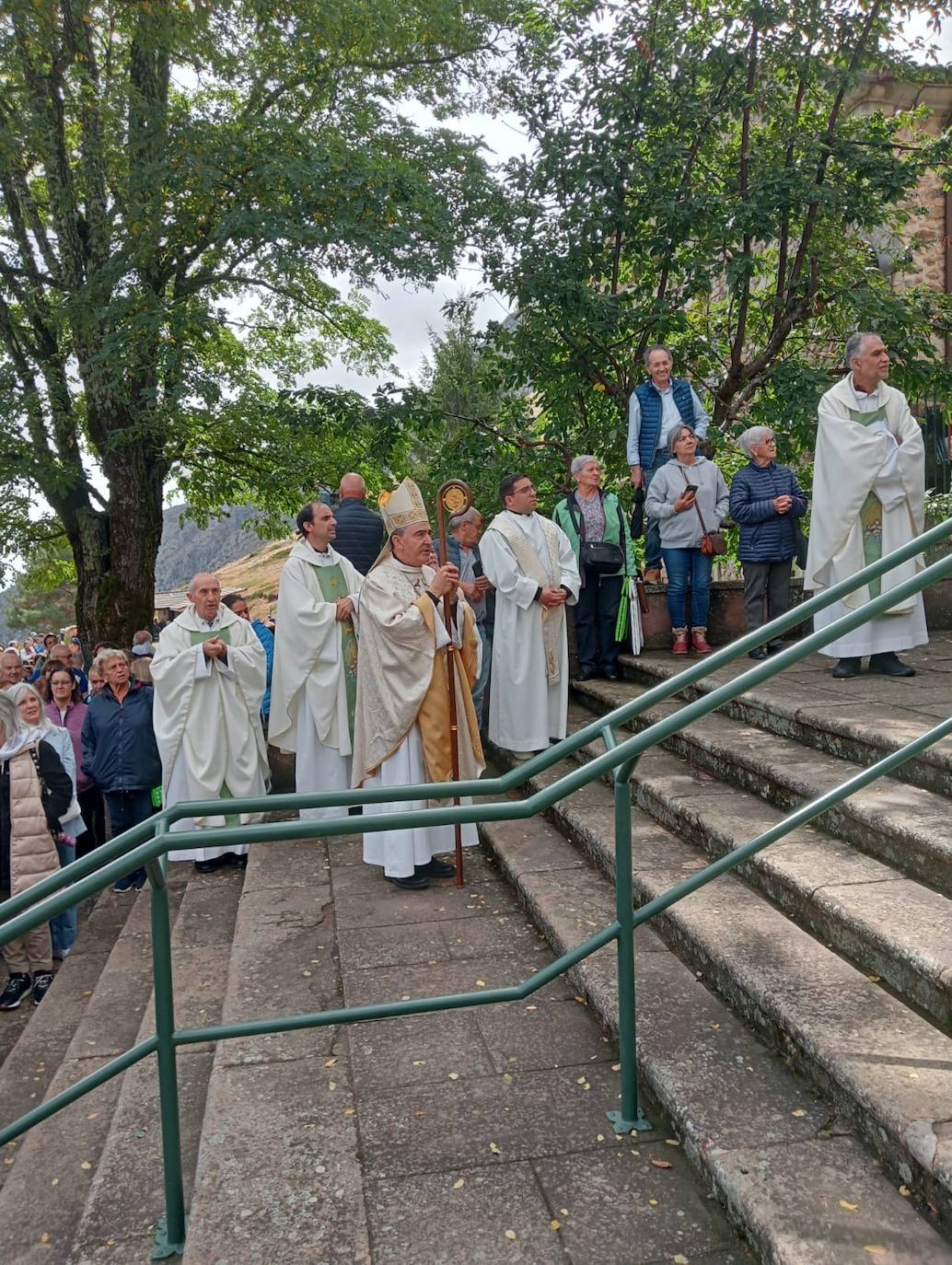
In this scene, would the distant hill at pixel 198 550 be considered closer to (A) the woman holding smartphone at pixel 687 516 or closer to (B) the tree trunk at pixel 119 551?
(B) the tree trunk at pixel 119 551

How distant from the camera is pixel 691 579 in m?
7.39

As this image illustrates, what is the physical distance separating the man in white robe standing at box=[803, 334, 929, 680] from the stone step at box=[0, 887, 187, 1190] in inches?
175

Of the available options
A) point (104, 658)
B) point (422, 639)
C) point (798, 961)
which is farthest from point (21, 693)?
point (798, 961)

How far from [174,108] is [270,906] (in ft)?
28.5

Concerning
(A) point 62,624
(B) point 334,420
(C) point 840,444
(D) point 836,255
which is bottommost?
(A) point 62,624

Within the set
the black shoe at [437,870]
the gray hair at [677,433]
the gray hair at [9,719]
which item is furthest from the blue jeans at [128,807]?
the gray hair at [677,433]

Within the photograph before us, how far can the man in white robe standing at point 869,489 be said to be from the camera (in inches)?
229

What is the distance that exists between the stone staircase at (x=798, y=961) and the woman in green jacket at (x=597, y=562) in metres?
2.31

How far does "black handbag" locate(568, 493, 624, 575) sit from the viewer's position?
729 cm

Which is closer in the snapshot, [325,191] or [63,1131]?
[63,1131]

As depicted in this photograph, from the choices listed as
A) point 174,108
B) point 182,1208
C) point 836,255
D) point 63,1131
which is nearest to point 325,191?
point 174,108

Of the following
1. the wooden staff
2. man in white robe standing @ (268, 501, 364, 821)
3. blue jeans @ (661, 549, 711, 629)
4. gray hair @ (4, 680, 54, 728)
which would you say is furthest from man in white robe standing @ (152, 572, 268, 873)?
blue jeans @ (661, 549, 711, 629)

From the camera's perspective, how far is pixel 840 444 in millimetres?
6000

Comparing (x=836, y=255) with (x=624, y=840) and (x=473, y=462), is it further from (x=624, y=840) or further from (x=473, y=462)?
(x=624, y=840)
